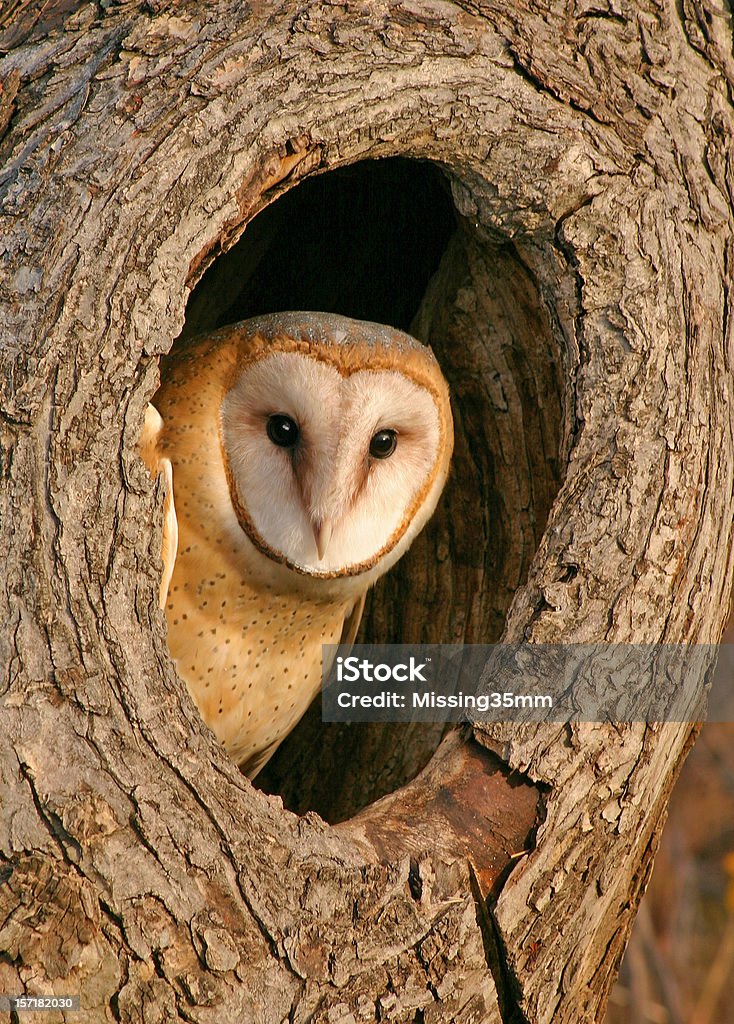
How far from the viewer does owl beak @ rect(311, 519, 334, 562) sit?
216 cm

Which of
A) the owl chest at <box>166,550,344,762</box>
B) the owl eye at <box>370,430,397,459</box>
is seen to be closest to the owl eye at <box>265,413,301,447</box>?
the owl eye at <box>370,430,397,459</box>

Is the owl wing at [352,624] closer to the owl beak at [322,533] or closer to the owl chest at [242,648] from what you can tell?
the owl chest at [242,648]

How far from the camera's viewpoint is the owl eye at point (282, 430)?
217 cm

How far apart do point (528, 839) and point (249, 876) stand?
0.52m

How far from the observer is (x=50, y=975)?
1488 mm

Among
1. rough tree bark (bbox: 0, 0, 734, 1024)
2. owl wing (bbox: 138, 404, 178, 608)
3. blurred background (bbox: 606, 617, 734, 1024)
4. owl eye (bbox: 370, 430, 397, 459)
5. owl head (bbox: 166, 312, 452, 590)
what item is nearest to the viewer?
rough tree bark (bbox: 0, 0, 734, 1024)

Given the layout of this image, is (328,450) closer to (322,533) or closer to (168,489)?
(322,533)

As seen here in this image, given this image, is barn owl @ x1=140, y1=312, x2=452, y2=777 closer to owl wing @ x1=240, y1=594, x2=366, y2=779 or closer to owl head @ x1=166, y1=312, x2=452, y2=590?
owl head @ x1=166, y1=312, x2=452, y2=590

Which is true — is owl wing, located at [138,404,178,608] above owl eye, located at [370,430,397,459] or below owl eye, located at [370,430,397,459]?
below

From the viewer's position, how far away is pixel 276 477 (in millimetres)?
2213

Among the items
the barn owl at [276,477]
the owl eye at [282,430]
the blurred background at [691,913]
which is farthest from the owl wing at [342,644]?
the blurred background at [691,913]

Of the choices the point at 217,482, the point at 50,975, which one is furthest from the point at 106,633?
the point at 217,482

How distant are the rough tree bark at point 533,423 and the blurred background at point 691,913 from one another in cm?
231

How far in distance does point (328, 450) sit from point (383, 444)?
19 cm
